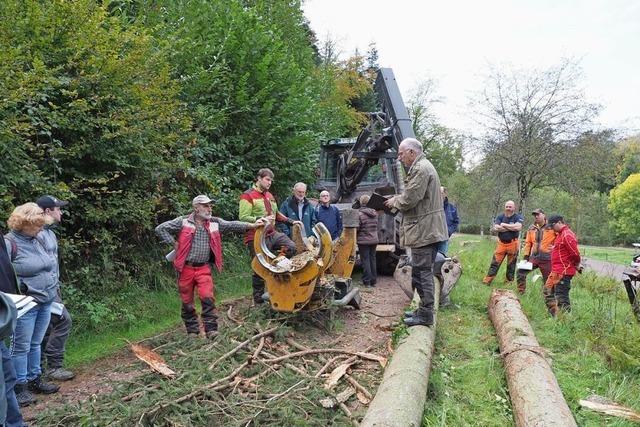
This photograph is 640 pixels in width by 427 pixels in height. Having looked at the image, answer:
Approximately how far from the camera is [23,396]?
12.6ft

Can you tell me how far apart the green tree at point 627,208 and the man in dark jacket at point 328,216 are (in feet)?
101

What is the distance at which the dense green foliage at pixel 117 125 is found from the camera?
4.88 meters

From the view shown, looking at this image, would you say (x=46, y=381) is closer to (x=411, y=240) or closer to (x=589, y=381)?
(x=411, y=240)

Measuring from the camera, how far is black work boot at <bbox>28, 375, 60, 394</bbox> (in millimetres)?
4012

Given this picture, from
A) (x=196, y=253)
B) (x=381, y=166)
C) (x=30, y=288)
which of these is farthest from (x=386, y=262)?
(x=30, y=288)

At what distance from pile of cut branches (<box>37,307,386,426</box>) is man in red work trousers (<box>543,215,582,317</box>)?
3.14 metres

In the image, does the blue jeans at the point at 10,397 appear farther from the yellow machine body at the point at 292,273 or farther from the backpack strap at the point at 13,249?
the yellow machine body at the point at 292,273

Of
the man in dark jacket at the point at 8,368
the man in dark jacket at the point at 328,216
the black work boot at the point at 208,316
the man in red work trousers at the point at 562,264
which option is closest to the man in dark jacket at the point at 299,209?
the man in dark jacket at the point at 328,216

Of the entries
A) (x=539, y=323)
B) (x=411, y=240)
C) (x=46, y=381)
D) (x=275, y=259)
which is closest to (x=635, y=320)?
(x=539, y=323)

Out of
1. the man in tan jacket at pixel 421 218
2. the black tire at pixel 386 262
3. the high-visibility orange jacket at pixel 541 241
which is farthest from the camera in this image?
the black tire at pixel 386 262

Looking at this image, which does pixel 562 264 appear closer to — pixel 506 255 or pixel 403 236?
pixel 506 255

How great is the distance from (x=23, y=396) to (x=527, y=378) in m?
4.12

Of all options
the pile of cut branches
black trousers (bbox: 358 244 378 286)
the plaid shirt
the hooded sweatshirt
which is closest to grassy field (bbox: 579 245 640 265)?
black trousers (bbox: 358 244 378 286)

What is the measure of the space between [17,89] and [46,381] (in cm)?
272
